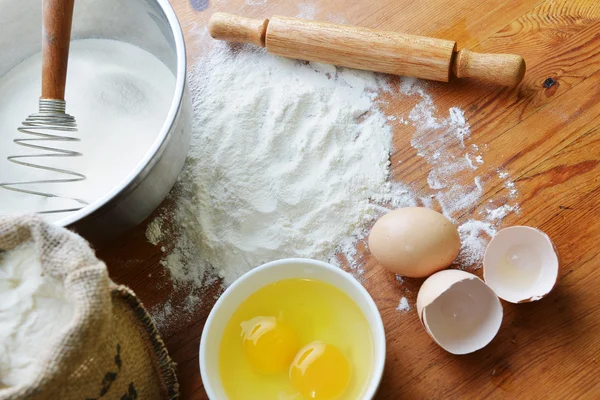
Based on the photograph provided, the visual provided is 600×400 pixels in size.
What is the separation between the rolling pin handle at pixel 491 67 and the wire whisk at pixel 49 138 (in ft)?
2.00

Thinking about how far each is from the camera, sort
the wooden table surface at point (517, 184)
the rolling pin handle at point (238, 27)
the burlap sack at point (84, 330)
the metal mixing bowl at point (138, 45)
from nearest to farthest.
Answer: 1. the burlap sack at point (84, 330)
2. the metal mixing bowl at point (138, 45)
3. the wooden table surface at point (517, 184)
4. the rolling pin handle at point (238, 27)

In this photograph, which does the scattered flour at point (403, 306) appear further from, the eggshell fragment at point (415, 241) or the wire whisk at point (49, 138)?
the wire whisk at point (49, 138)

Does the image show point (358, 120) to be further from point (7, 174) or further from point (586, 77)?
point (7, 174)

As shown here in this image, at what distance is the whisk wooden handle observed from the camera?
882 mm

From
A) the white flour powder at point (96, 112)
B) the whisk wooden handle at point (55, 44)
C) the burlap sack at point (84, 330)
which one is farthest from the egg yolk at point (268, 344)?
the whisk wooden handle at point (55, 44)

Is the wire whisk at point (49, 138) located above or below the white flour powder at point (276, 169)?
above

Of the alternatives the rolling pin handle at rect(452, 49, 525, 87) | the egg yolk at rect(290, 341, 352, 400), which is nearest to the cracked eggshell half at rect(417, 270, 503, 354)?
the egg yolk at rect(290, 341, 352, 400)

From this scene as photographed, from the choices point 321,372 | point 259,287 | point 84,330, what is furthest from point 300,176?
point 84,330

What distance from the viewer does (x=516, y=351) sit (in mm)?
971

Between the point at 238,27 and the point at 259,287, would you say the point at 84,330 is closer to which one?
the point at 259,287

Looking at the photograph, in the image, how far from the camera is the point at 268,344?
0.93 metres

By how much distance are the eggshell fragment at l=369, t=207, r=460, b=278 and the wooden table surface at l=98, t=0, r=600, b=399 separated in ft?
0.22

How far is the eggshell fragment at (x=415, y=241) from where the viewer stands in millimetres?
933

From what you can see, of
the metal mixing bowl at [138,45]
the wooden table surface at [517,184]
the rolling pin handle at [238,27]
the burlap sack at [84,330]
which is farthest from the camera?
the rolling pin handle at [238,27]
